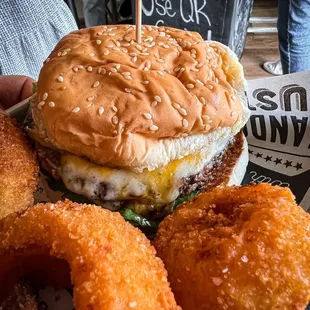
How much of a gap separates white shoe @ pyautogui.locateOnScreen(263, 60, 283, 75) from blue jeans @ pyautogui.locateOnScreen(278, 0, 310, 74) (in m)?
0.24

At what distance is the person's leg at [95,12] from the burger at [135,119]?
2475mm

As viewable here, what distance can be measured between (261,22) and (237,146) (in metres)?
3.50

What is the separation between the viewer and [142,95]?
1633 millimetres

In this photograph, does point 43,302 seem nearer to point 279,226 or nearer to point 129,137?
point 129,137

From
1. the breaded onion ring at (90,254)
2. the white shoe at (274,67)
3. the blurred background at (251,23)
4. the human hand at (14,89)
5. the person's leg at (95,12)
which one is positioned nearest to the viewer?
the breaded onion ring at (90,254)

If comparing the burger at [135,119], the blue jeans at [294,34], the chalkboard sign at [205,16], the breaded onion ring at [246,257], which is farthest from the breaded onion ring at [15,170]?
the blue jeans at [294,34]

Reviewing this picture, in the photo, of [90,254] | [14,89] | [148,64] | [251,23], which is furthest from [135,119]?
[251,23]

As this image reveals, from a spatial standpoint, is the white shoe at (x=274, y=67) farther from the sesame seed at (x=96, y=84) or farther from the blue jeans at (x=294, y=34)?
the sesame seed at (x=96, y=84)

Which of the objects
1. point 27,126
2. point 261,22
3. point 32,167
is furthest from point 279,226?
point 261,22

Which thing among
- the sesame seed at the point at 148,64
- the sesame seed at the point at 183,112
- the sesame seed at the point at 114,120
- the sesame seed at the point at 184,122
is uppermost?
the sesame seed at the point at 148,64

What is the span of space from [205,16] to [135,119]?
215cm

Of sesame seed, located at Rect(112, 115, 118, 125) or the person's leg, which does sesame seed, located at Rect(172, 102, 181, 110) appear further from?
the person's leg

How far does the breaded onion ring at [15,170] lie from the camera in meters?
1.59

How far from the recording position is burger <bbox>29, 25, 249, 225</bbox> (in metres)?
1.60
